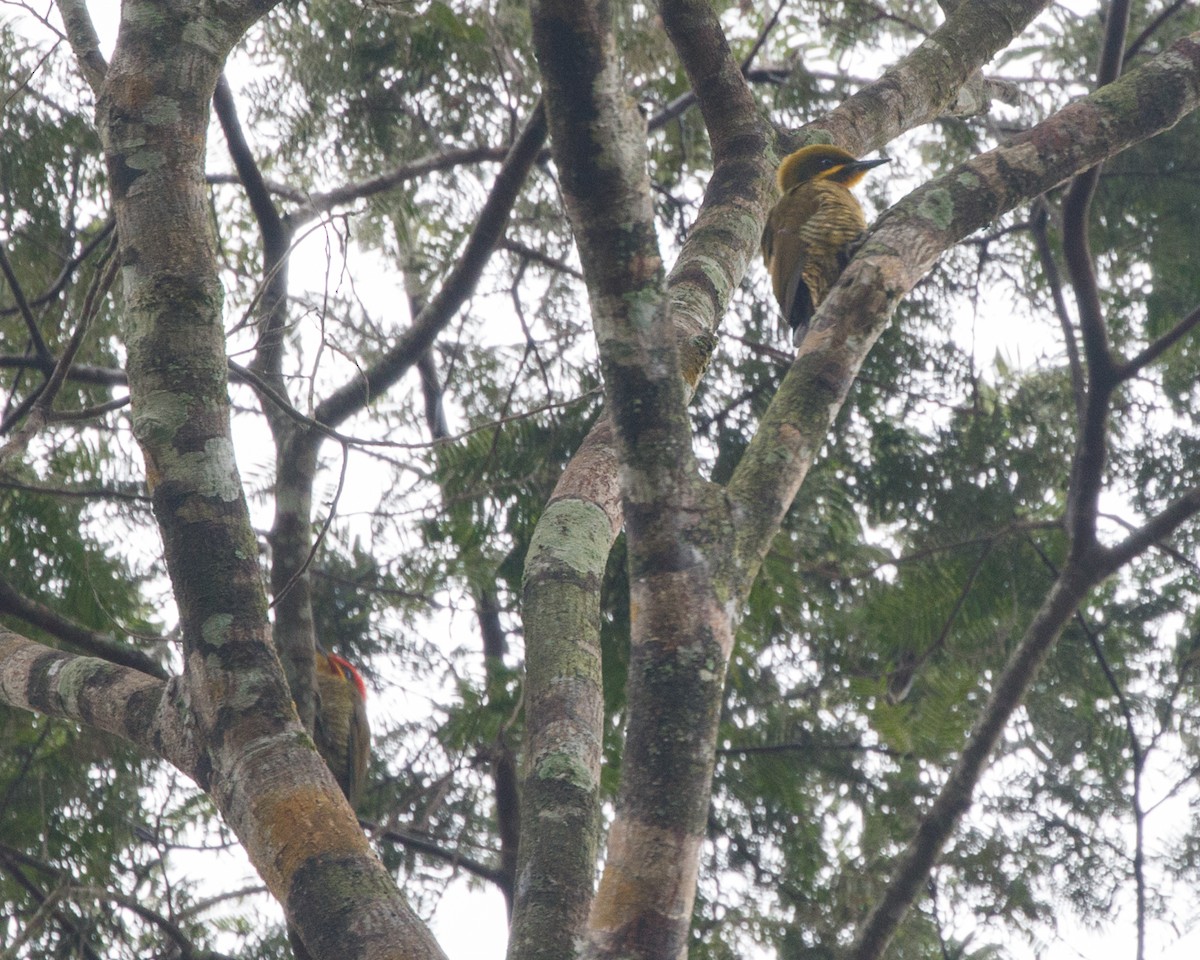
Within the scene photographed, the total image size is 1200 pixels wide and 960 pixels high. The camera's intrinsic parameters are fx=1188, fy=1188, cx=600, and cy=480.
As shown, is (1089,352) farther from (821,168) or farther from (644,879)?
(644,879)

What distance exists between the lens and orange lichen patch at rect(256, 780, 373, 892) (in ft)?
5.76

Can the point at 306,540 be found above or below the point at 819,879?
above

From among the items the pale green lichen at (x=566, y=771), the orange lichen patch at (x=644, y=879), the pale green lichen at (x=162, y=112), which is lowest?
the orange lichen patch at (x=644, y=879)

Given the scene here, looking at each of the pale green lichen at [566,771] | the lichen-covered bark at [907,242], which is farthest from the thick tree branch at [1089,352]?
the pale green lichen at [566,771]

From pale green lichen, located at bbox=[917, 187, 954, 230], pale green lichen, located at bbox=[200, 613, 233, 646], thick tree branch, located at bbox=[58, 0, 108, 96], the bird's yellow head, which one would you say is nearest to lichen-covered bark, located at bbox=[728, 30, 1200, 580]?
pale green lichen, located at bbox=[917, 187, 954, 230]

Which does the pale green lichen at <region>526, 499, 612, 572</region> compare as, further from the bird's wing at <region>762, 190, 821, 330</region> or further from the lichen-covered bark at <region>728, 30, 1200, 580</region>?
the bird's wing at <region>762, 190, 821, 330</region>

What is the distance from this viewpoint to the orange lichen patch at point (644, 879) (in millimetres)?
1416

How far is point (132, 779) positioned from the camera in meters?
4.39

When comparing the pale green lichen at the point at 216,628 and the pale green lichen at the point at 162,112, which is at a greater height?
the pale green lichen at the point at 162,112

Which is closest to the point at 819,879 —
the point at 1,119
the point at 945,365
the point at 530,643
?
the point at 945,365

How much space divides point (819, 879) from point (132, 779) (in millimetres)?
2702

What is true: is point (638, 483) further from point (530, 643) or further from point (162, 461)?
point (162, 461)

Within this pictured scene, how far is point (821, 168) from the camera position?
4.33 metres

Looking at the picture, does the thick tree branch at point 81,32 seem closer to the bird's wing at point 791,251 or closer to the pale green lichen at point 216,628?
the pale green lichen at point 216,628
